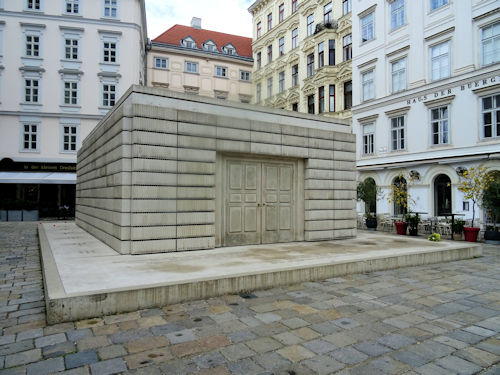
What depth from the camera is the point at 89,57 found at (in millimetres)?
31609

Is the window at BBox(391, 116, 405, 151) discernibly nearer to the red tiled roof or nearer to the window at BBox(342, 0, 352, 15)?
the window at BBox(342, 0, 352, 15)

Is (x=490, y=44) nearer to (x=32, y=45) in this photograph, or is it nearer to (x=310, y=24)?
(x=310, y=24)

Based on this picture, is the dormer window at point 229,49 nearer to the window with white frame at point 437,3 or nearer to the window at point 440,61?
the window with white frame at point 437,3

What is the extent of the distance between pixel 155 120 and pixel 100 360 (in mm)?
6054

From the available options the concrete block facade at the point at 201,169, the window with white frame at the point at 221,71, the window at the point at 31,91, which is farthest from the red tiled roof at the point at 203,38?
the concrete block facade at the point at 201,169

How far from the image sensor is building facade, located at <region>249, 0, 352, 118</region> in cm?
2850

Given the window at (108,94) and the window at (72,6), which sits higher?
the window at (72,6)

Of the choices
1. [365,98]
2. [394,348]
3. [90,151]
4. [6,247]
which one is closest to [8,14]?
[90,151]

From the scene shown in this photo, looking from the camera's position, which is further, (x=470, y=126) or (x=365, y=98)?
(x=365, y=98)

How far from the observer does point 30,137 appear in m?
30.3

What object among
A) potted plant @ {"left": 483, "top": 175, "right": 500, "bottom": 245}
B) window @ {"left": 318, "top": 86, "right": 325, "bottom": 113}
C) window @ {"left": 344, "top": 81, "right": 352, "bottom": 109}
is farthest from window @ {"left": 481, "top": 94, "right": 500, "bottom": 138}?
window @ {"left": 318, "top": 86, "right": 325, "bottom": 113}

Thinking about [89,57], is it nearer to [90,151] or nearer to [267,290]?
[90,151]

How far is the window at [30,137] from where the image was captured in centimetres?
3028

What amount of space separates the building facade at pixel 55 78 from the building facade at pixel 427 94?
20.3 meters
